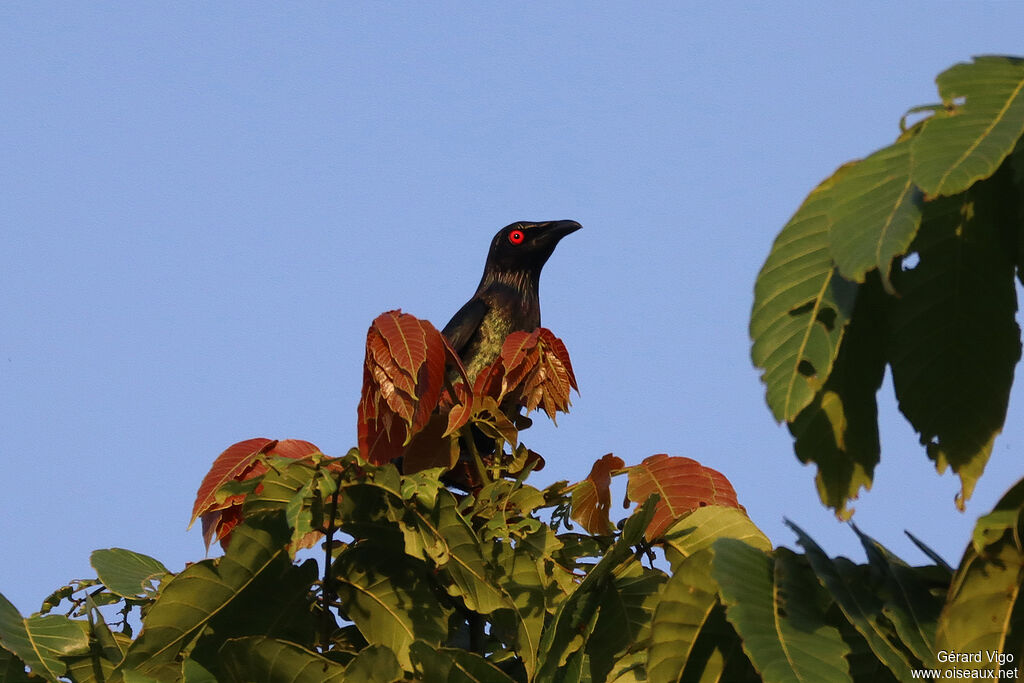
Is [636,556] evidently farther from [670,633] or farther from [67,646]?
[67,646]

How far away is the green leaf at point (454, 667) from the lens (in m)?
2.27

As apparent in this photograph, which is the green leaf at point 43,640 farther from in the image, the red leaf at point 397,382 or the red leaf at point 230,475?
the red leaf at point 397,382

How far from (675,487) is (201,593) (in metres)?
1.08

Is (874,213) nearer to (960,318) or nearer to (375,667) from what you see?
(960,318)

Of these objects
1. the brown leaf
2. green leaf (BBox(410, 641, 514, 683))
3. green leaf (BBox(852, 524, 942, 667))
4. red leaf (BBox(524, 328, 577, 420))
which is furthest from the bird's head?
green leaf (BBox(852, 524, 942, 667))

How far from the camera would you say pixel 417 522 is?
8.09 ft

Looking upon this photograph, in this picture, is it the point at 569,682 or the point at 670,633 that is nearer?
the point at 670,633

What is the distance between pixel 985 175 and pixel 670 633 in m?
0.93

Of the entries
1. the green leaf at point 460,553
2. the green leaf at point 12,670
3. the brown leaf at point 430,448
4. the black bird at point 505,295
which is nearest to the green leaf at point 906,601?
the green leaf at point 460,553

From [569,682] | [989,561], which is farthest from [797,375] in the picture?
[569,682]

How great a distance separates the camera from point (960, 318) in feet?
5.65

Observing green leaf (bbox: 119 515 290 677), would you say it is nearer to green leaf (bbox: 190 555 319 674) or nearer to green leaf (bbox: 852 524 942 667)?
green leaf (bbox: 190 555 319 674)

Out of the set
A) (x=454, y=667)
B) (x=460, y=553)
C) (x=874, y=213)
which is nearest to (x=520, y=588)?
A: (x=460, y=553)

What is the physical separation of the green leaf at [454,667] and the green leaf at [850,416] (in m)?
0.86
